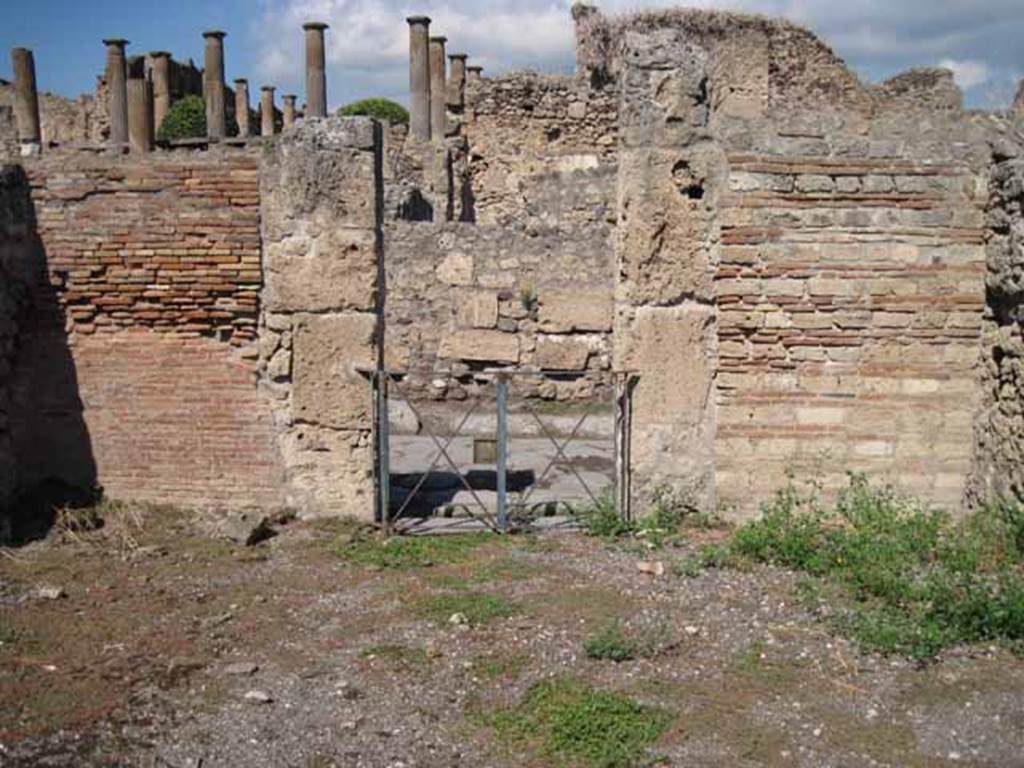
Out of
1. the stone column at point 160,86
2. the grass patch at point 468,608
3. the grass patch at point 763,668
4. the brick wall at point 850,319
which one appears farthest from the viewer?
the stone column at point 160,86

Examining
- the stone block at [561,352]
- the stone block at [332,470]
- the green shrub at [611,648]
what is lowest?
the green shrub at [611,648]

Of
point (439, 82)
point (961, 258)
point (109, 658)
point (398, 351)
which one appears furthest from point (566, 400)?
point (439, 82)

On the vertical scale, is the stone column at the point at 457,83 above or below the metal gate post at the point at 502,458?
above

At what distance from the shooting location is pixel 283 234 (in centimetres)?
852

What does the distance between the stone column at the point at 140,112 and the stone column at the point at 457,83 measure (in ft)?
24.5

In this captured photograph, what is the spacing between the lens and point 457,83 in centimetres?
2556

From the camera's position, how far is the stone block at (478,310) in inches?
584

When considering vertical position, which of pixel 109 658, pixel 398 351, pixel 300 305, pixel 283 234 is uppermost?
pixel 283 234

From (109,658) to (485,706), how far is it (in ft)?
7.94

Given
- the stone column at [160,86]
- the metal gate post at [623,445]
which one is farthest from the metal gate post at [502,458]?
the stone column at [160,86]

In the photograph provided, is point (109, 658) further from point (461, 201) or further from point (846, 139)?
point (461, 201)

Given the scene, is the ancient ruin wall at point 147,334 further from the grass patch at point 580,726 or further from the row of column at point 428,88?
the row of column at point 428,88

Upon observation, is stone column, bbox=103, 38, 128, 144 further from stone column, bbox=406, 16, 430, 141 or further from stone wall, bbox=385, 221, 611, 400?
stone wall, bbox=385, 221, 611, 400

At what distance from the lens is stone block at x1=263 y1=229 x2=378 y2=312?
8.51 metres
